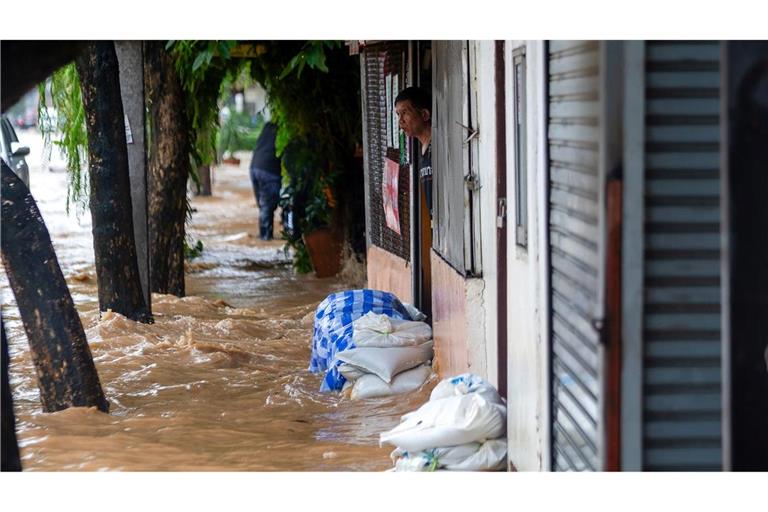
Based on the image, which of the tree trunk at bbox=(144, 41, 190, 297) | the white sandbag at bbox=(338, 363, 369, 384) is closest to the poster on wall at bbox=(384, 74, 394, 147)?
the white sandbag at bbox=(338, 363, 369, 384)

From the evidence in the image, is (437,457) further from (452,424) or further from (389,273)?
(389,273)

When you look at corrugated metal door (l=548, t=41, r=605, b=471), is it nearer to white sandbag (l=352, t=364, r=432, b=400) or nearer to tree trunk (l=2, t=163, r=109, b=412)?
white sandbag (l=352, t=364, r=432, b=400)

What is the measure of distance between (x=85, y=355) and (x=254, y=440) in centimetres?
119

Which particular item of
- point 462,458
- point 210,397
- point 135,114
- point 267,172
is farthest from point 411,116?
point 267,172

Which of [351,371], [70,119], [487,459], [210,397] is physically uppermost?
[70,119]

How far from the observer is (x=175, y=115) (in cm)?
1107

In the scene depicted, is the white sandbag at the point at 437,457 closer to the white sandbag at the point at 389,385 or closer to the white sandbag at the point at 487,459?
the white sandbag at the point at 487,459

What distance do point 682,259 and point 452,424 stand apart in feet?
5.83

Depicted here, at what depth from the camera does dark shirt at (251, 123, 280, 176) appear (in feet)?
50.9

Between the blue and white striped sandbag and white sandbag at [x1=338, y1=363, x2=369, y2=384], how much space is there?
50mm

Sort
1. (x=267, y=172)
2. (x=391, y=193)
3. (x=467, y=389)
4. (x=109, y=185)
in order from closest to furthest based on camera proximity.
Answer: (x=467, y=389)
(x=109, y=185)
(x=391, y=193)
(x=267, y=172)

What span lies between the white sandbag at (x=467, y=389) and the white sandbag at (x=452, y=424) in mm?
85

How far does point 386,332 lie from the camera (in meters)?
7.12

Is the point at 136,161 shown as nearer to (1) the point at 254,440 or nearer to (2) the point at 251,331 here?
(2) the point at 251,331
